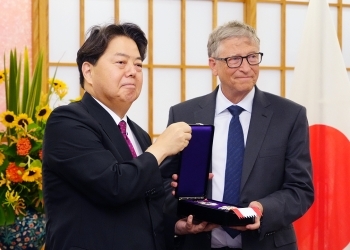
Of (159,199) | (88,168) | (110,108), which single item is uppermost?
(110,108)

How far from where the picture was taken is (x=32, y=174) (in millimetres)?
2523

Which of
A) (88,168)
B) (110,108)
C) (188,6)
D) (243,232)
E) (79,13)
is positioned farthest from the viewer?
(188,6)

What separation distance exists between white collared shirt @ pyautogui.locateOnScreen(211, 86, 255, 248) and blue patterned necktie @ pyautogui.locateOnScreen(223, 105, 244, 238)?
2 centimetres

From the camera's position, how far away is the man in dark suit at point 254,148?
77.2 inches

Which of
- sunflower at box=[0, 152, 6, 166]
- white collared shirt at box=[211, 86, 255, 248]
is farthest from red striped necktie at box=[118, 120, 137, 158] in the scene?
sunflower at box=[0, 152, 6, 166]

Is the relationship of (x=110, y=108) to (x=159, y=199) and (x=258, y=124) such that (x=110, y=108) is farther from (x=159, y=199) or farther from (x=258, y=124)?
(x=258, y=124)

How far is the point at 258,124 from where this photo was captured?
2.07 meters

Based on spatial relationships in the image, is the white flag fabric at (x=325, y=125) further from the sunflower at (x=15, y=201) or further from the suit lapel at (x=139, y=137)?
the suit lapel at (x=139, y=137)

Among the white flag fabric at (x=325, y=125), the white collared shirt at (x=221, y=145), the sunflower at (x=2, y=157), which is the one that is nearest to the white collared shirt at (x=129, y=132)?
the white collared shirt at (x=221, y=145)

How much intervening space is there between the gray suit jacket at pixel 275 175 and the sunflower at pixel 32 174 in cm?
68

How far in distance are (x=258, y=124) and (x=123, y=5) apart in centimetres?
A: 191

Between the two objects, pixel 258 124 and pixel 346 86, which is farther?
pixel 346 86

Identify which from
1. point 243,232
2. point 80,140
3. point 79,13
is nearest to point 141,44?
point 80,140

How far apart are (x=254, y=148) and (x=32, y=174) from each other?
93cm
